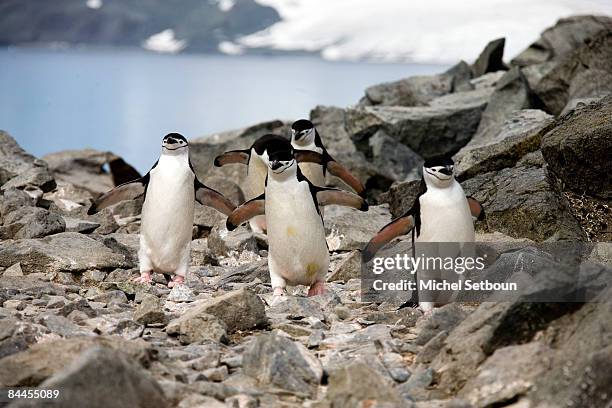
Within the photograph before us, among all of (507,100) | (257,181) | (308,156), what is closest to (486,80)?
(507,100)

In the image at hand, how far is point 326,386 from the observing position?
158 inches

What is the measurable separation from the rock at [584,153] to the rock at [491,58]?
9.95 m

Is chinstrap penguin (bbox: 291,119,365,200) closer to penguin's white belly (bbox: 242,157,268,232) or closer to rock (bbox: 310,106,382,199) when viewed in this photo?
penguin's white belly (bbox: 242,157,268,232)

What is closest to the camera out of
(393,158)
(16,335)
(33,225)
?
(16,335)

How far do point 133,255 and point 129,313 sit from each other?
208 centimetres

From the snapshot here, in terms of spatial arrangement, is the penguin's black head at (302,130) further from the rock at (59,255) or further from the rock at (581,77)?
the rock at (581,77)

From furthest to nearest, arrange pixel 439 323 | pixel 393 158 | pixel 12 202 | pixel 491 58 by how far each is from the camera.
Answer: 1. pixel 491 58
2. pixel 393 158
3. pixel 12 202
4. pixel 439 323

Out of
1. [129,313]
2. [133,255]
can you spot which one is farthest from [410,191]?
[129,313]

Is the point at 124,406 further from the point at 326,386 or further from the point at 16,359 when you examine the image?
the point at 326,386

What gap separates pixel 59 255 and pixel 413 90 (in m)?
9.68

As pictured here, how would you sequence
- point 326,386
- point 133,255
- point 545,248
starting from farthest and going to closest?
point 133,255 < point 545,248 < point 326,386

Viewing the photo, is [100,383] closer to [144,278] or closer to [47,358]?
[47,358]

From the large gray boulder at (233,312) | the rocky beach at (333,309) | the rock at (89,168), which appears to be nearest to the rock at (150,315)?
the rocky beach at (333,309)

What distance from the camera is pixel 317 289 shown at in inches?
239
